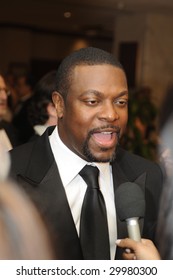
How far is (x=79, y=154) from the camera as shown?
1.17m

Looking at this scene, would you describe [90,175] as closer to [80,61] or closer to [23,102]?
[80,61]

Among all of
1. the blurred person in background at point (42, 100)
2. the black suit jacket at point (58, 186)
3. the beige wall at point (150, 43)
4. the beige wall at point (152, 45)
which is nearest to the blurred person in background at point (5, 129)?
the blurred person in background at point (42, 100)

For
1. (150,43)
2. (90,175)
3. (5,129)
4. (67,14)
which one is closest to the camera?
(90,175)

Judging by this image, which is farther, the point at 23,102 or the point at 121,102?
the point at 23,102

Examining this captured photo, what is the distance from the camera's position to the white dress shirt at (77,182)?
1.15 meters

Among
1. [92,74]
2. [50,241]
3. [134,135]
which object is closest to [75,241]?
[50,241]

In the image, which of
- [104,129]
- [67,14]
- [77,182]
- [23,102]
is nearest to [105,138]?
[104,129]

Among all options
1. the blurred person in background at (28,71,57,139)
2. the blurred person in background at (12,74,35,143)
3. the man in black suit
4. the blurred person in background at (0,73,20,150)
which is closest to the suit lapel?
the man in black suit

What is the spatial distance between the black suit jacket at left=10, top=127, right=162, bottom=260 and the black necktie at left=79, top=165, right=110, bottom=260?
0.02 m

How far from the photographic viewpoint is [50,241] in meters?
1.12

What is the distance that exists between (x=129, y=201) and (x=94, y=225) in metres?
0.12

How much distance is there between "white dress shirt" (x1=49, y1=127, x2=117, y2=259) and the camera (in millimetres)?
1146

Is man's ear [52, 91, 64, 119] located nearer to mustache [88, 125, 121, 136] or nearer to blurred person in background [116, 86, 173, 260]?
mustache [88, 125, 121, 136]
